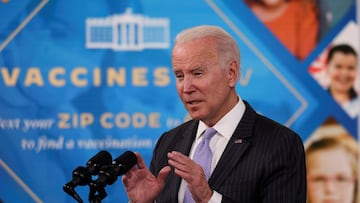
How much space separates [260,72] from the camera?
12.9 feet

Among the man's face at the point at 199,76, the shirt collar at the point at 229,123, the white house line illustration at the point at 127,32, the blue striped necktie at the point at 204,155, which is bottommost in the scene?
the blue striped necktie at the point at 204,155

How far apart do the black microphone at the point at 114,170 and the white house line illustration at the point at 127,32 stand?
66.9 inches

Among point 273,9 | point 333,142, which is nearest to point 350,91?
point 333,142

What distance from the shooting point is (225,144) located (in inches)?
93.9

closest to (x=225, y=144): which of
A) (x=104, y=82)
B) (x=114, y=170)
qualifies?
(x=114, y=170)

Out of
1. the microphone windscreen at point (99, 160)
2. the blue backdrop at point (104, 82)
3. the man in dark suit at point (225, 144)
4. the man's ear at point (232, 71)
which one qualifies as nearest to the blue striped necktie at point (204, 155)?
the man in dark suit at point (225, 144)

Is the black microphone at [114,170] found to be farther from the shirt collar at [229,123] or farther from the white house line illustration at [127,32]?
the white house line illustration at [127,32]

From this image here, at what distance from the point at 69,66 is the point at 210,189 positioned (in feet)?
6.26

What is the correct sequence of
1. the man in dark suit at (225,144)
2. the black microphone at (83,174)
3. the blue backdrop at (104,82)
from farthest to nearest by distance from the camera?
1. the blue backdrop at (104,82)
2. the man in dark suit at (225,144)
3. the black microphone at (83,174)

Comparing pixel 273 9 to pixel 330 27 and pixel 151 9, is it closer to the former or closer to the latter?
pixel 330 27

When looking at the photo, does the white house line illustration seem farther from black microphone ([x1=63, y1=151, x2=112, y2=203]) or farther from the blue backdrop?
black microphone ([x1=63, y1=151, x2=112, y2=203])

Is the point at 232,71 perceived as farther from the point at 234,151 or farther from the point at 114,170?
the point at 114,170

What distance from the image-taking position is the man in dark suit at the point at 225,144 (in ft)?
7.35

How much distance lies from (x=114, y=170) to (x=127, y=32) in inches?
75.7
